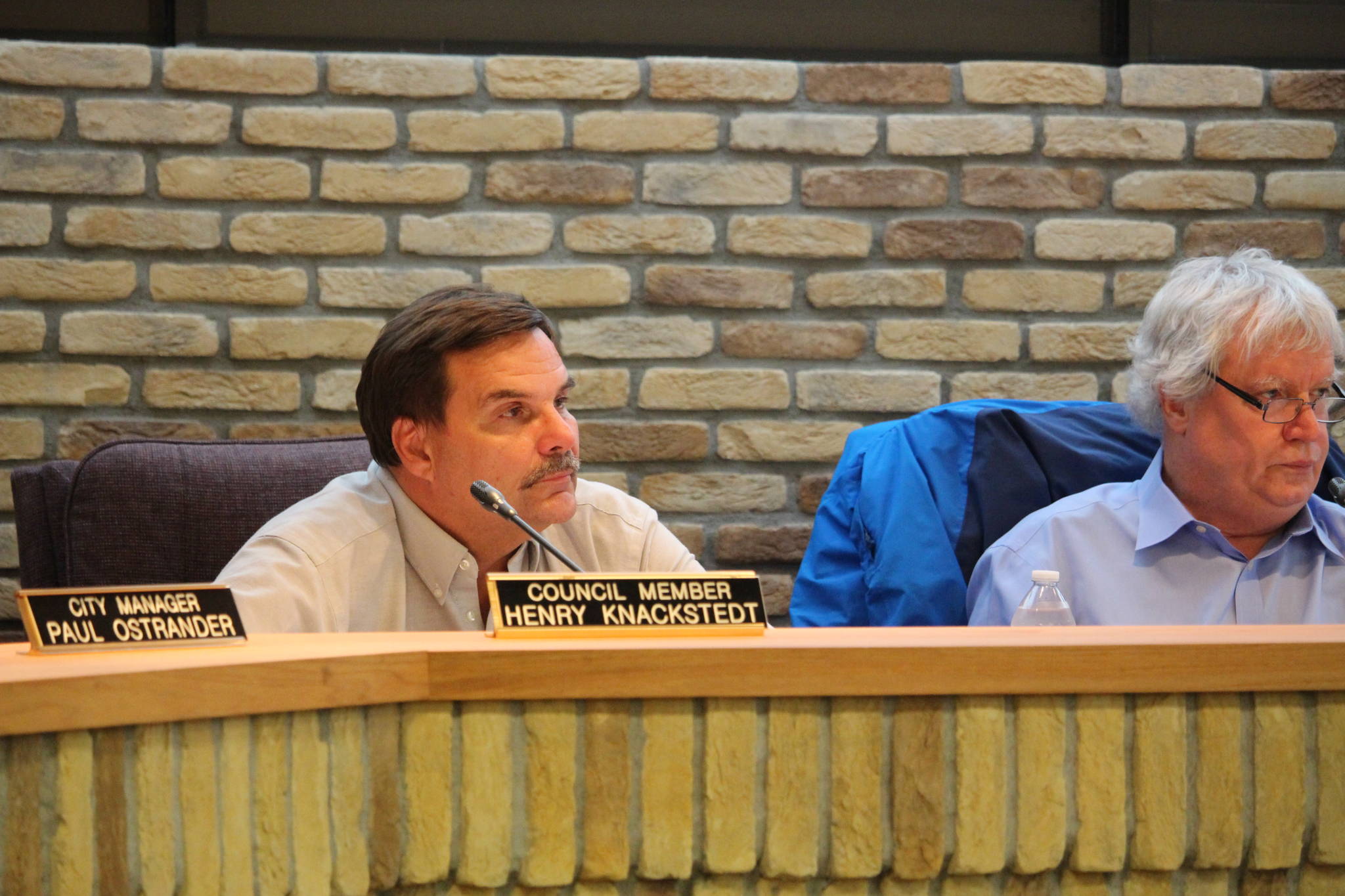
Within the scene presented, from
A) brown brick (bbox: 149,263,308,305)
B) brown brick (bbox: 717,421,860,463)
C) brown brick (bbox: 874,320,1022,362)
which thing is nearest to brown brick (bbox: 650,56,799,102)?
brown brick (bbox: 874,320,1022,362)

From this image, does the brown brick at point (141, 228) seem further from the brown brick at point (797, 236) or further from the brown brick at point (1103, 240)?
the brown brick at point (1103, 240)

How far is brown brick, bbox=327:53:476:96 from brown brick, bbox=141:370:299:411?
0.53 metres

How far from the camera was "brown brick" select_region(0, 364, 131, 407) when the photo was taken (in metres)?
2.30

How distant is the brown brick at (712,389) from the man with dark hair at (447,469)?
2.10 ft

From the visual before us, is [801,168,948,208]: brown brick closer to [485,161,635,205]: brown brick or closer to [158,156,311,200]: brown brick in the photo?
[485,161,635,205]: brown brick

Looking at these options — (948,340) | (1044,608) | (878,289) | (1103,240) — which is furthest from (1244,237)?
(1044,608)

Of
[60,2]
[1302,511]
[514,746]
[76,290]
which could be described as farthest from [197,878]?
[60,2]

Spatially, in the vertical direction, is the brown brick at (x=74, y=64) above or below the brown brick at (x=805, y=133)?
above

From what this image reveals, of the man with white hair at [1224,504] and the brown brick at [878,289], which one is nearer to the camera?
the man with white hair at [1224,504]

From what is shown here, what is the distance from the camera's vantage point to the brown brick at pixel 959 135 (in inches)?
96.6

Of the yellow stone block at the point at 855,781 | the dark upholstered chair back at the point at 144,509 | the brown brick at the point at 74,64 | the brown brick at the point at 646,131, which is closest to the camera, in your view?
the yellow stone block at the point at 855,781

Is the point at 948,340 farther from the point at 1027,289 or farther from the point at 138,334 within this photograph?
the point at 138,334

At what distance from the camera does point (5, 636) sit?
228 cm

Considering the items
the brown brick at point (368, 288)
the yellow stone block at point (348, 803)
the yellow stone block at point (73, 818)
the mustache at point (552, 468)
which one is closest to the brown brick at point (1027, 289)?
the brown brick at point (368, 288)
